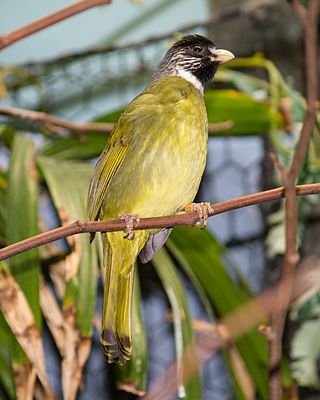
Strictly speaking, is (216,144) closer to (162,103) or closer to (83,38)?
(83,38)

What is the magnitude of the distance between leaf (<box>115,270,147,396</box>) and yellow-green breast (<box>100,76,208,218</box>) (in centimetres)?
25

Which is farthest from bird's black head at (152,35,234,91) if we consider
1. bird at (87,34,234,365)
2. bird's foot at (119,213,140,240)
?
bird's foot at (119,213,140,240)

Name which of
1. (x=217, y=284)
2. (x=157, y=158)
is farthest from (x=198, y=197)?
(x=157, y=158)

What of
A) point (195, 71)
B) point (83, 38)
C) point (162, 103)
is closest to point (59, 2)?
point (83, 38)

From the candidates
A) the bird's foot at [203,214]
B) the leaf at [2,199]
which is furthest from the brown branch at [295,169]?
the leaf at [2,199]

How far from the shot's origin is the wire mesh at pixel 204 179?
258cm

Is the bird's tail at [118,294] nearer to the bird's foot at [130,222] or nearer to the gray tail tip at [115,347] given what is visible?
the gray tail tip at [115,347]

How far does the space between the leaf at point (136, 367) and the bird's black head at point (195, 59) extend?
0.47 metres

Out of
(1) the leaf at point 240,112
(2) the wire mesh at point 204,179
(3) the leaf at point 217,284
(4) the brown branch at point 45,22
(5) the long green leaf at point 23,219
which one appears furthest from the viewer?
(2) the wire mesh at point 204,179

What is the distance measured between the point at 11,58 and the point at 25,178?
1679 millimetres

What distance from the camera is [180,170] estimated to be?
1168 mm

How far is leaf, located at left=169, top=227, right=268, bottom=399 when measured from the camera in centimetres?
151

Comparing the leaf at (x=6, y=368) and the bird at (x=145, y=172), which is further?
the leaf at (x=6, y=368)

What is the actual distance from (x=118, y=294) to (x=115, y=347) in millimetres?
154
